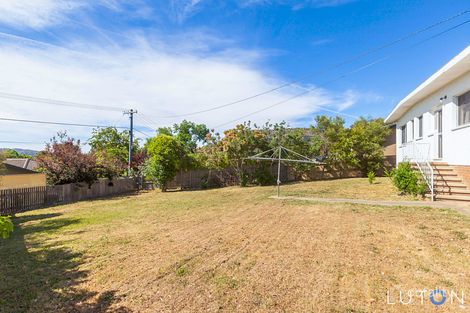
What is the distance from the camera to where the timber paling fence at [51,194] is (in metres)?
12.4

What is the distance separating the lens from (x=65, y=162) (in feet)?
50.6

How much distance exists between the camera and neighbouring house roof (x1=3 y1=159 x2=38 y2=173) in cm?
1616

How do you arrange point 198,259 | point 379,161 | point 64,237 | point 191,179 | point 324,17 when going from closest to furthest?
point 198,259, point 64,237, point 324,17, point 191,179, point 379,161

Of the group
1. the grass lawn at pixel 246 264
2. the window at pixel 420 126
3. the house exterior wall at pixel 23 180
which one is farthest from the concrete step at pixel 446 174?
the house exterior wall at pixel 23 180

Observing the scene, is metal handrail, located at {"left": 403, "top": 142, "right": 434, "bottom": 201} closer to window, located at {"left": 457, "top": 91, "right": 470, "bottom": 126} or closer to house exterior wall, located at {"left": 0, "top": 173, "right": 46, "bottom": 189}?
window, located at {"left": 457, "top": 91, "right": 470, "bottom": 126}

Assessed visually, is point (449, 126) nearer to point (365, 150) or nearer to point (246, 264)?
point (246, 264)

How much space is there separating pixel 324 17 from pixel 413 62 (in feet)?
19.5

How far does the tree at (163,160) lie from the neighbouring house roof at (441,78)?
13.6 m

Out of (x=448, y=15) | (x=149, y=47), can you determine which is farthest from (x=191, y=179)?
(x=448, y=15)

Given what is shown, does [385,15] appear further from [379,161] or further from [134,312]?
[134,312]

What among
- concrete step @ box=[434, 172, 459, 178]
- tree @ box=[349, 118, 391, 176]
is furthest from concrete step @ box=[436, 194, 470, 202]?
tree @ box=[349, 118, 391, 176]

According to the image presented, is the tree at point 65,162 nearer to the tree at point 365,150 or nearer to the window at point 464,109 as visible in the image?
the window at point 464,109

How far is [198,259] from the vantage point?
185 inches

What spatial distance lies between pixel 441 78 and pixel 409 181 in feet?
12.1
